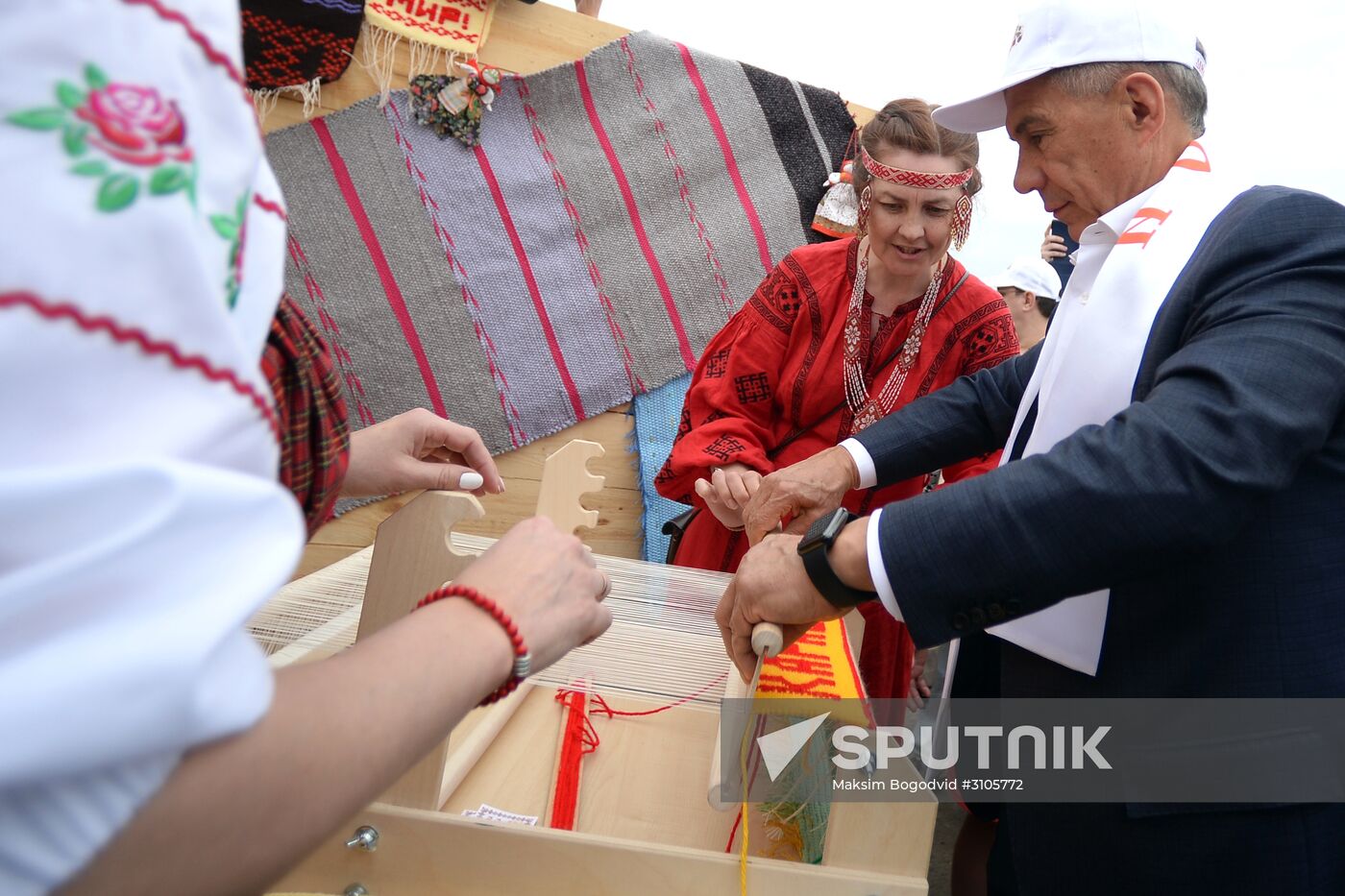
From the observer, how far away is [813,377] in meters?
2.18

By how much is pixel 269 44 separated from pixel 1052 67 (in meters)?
2.21

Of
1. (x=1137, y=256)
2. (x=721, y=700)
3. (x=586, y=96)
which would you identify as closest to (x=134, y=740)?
(x=721, y=700)

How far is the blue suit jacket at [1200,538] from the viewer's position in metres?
0.86

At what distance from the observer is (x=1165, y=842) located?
102 centimetres

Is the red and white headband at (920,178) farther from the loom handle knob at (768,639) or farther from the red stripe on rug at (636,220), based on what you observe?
the loom handle knob at (768,639)

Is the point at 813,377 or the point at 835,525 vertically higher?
the point at 835,525

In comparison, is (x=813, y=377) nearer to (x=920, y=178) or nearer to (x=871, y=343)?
(x=871, y=343)

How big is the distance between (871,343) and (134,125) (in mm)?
1948

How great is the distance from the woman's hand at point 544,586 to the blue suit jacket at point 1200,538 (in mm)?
392

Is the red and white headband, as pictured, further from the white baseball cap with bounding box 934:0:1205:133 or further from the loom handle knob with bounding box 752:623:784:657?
the loom handle knob with bounding box 752:623:784:657

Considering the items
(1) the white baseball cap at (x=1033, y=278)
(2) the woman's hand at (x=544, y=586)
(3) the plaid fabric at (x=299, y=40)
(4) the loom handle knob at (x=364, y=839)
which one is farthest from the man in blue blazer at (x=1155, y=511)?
(1) the white baseball cap at (x=1033, y=278)

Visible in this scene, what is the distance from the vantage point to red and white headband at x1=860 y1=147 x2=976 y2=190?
2129mm

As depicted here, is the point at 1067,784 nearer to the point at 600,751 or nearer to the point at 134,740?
the point at 600,751

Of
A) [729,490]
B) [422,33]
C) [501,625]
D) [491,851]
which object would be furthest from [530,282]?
[501,625]
